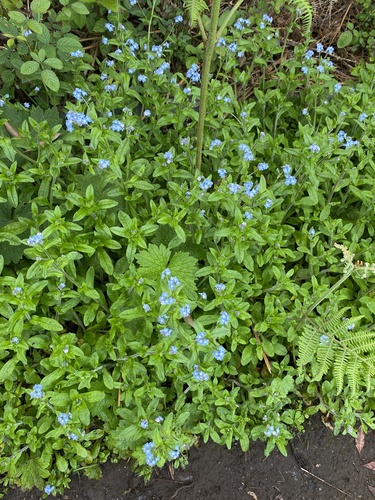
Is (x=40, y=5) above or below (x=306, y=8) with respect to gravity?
below

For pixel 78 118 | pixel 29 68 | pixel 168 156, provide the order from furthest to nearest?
pixel 29 68 < pixel 168 156 < pixel 78 118

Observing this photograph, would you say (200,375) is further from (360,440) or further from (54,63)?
(54,63)

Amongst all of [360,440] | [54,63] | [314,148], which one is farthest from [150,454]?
[54,63]

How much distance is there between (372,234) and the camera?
11.2 feet

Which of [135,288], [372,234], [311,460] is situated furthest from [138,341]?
[372,234]

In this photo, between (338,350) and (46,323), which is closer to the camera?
(46,323)

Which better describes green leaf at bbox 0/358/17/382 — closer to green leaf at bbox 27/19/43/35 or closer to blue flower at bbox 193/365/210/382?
blue flower at bbox 193/365/210/382

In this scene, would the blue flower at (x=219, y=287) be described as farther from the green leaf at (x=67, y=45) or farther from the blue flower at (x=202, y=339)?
the green leaf at (x=67, y=45)

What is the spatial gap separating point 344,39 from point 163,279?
11.6 feet

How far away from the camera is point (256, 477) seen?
3.22 m

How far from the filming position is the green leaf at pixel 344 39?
465 cm

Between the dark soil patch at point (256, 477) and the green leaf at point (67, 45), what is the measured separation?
2937mm

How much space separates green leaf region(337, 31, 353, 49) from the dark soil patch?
3546mm

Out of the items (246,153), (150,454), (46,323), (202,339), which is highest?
(246,153)
